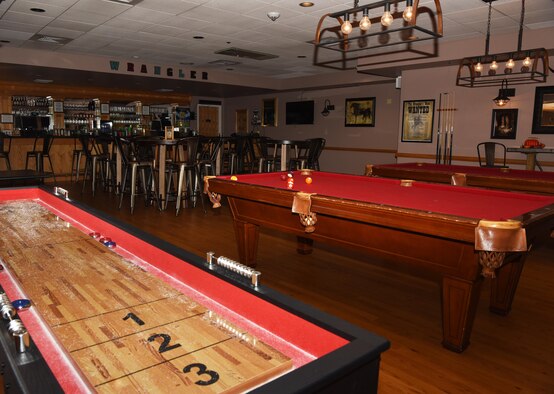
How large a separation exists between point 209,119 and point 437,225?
1378 cm

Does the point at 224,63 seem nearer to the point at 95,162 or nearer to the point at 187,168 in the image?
the point at 95,162

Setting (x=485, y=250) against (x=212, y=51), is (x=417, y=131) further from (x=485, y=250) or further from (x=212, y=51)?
(x=485, y=250)

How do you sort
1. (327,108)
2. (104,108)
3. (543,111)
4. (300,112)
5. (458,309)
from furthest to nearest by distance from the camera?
(104,108) < (300,112) < (327,108) < (543,111) < (458,309)

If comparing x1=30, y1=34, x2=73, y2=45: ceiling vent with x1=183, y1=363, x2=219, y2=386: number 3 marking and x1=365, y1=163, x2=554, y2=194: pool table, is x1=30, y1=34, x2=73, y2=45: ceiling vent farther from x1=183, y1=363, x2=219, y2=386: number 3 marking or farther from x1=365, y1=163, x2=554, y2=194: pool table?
x1=183, y1=363, x2=219, y2=386: number 3 marking

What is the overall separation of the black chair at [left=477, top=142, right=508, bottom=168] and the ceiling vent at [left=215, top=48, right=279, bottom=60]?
433 cm

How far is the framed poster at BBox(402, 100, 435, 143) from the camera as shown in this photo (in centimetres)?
800

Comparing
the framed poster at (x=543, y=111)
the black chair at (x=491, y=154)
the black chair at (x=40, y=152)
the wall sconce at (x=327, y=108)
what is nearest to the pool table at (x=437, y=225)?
the black chair at (x=491, y=154)

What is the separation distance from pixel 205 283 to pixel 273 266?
2.46m

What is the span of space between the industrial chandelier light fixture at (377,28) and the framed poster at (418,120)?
1234mm

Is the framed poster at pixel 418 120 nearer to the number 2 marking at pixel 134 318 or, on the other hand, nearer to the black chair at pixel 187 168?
the black chair at pixel 187 168

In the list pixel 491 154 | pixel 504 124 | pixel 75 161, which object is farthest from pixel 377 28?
pixel 75 161

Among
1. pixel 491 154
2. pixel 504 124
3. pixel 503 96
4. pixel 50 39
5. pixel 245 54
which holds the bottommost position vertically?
pixel 491 154

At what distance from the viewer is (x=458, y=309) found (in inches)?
89.4

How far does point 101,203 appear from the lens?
655 centimetres
